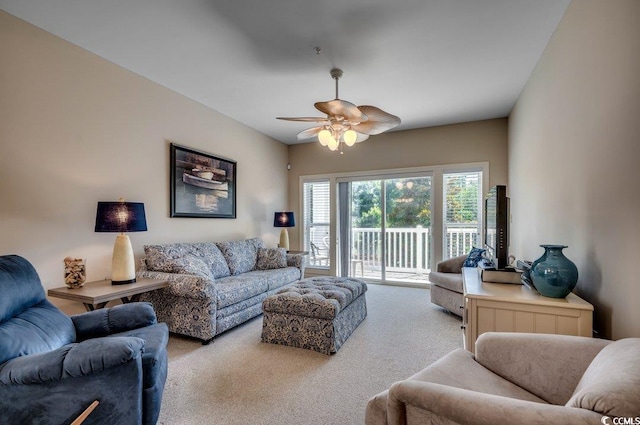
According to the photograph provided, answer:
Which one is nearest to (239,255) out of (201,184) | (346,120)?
(201,184)

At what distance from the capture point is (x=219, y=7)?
216 cm

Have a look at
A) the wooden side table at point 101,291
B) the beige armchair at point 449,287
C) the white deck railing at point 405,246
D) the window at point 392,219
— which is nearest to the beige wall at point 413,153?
the window at point 392,219

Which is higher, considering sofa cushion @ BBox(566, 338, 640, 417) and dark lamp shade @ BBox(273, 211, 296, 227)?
dark lamp shade @ BBox(273, 211, 296, 227)

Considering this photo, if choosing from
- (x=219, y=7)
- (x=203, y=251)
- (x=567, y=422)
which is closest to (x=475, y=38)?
(x=219, y=7)

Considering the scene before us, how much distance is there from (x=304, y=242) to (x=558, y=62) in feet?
15.2

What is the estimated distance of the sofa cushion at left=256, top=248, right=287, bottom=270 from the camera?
4.31 meters

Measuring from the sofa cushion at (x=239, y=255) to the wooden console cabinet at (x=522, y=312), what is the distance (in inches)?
114

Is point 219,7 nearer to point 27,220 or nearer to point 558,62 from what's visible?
point 27,220

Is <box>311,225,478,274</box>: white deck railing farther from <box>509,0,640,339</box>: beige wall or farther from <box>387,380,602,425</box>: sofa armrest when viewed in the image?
<box>387,380,602,425</box>: sofa armrest

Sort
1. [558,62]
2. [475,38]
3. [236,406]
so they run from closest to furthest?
[236,406], [558,62], [475,38]

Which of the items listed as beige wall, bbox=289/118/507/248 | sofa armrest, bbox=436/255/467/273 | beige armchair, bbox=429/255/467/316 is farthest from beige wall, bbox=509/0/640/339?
beige wall, bbox=289/118/507/248

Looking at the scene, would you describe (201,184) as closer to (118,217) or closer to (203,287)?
(118,217)

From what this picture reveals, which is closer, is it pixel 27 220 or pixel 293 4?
pixel 293 4

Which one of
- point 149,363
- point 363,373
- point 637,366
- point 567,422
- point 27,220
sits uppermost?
point 27,220
